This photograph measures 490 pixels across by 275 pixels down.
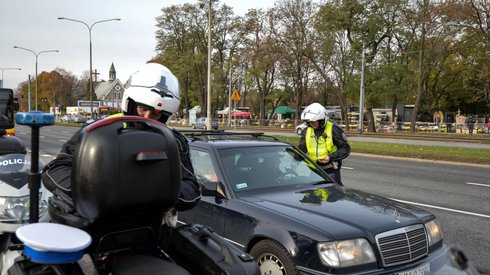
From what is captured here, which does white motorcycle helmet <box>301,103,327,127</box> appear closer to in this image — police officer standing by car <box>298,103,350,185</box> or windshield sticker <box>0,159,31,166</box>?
police officer standing by car <box>298,103,350,185</box>

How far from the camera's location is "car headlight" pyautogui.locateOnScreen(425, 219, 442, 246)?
380 centimetres

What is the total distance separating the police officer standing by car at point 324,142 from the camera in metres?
6.19

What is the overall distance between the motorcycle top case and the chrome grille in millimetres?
1538

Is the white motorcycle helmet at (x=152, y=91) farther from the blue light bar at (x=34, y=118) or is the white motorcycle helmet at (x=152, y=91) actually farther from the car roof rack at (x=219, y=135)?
the car roof rack at (x=219, y=135)

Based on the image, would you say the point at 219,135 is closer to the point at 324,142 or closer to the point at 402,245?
the point at 324,142

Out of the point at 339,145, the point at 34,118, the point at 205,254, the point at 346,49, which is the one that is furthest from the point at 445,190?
the point at 346,49

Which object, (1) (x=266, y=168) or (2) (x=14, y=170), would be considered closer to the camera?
(2) (x=14, y=170)

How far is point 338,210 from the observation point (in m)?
3.80

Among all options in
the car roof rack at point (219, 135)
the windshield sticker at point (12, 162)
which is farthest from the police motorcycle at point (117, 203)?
the car roof rack at point (219, 135)

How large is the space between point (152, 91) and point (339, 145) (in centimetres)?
427

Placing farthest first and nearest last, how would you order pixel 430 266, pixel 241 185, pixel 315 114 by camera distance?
pixel 315 114 → pixel 241 185 → pixel 430 266

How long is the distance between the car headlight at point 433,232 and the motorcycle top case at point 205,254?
2.17m

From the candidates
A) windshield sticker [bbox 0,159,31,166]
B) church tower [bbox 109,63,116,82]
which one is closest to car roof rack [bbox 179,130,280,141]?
windshield sticker [bbox 0,159,31,166]

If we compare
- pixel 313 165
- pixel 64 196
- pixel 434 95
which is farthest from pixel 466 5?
pixel 64 196
